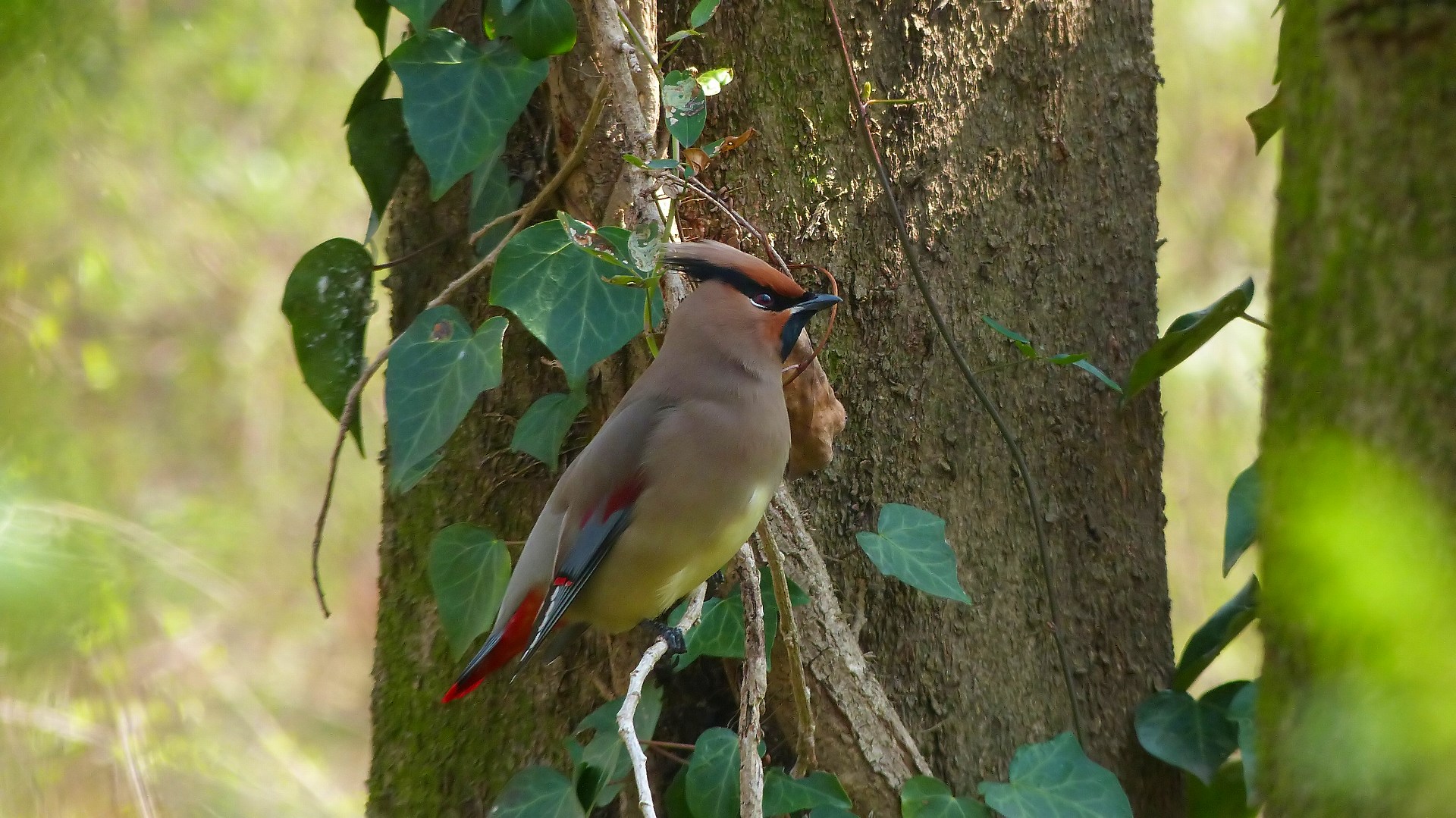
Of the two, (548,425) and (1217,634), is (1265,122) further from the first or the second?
(548,425)

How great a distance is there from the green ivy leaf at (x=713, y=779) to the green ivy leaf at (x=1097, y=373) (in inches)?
32.7

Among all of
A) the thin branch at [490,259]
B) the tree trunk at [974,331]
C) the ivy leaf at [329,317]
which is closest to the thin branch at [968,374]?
the tree trunk at [974,331]

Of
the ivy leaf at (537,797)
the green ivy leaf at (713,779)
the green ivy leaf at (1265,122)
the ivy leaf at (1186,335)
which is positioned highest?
the green ivy leaf at (1265,122)

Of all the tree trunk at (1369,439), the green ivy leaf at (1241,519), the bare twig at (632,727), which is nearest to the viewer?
the tree trunk at (1369,439)

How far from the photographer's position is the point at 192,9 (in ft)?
20.2

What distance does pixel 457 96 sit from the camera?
6.59ft

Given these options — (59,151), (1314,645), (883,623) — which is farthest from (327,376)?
(1314,645)

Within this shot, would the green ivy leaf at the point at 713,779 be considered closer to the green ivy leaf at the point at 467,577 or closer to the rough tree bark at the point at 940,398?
the rough tree bark at the point at 940,398

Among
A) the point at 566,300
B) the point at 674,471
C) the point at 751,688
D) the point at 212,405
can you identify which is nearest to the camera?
the point at 751,688

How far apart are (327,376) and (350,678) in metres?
6.85

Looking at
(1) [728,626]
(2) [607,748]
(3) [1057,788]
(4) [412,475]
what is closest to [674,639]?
(1) [728,626]

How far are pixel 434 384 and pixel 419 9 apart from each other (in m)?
0.58

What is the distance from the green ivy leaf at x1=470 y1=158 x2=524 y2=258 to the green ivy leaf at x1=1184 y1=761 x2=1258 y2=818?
1504 mm

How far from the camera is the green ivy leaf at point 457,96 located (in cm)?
197
